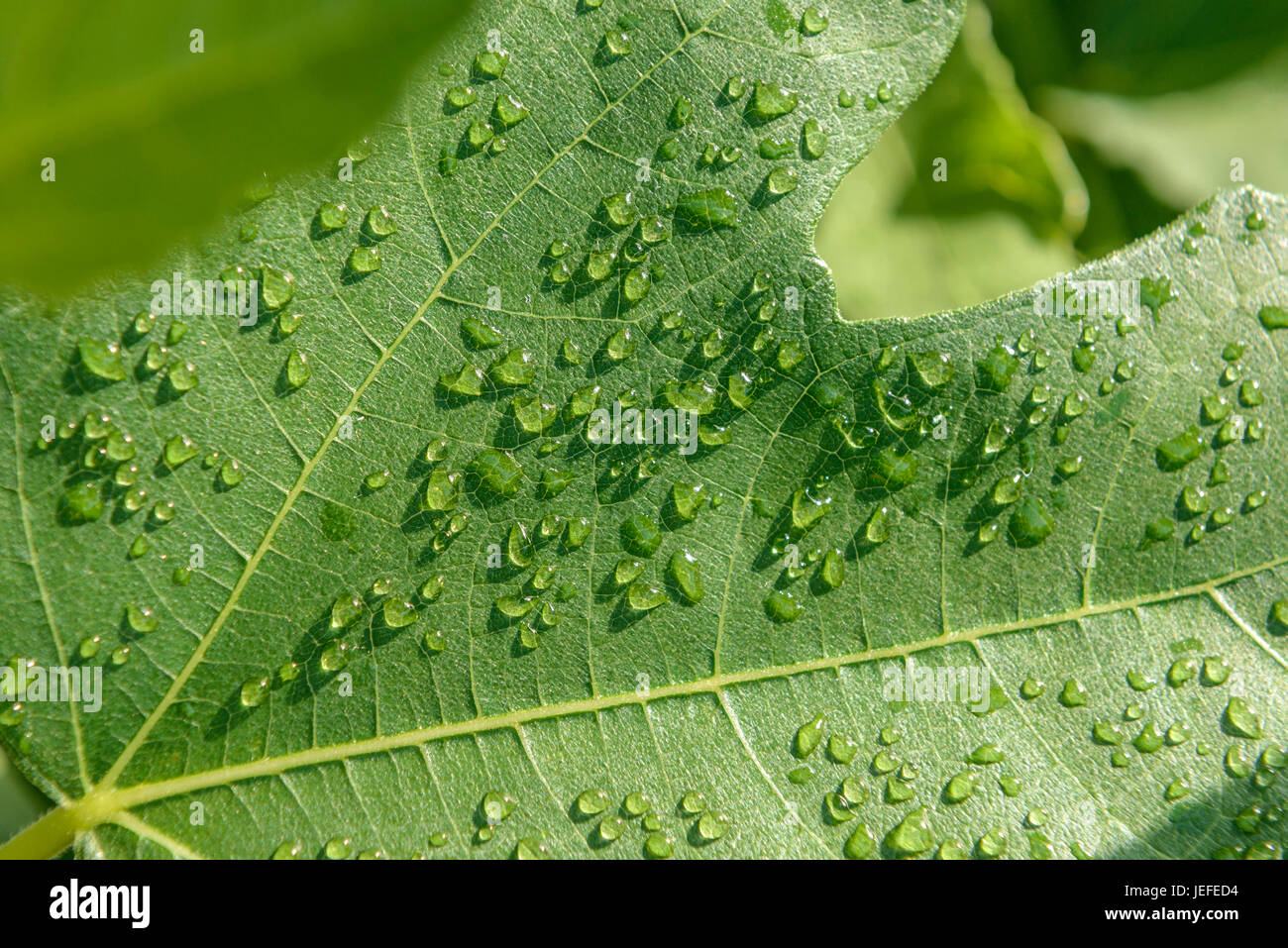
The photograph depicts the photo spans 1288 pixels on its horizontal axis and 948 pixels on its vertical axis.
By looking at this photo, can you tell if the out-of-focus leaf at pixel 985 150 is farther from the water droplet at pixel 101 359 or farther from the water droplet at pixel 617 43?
the water droplet at pixel 101 359

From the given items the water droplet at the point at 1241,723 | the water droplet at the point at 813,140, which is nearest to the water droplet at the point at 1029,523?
the water droplet at the point at 1241,723

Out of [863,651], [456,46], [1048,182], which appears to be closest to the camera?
[456,46]
